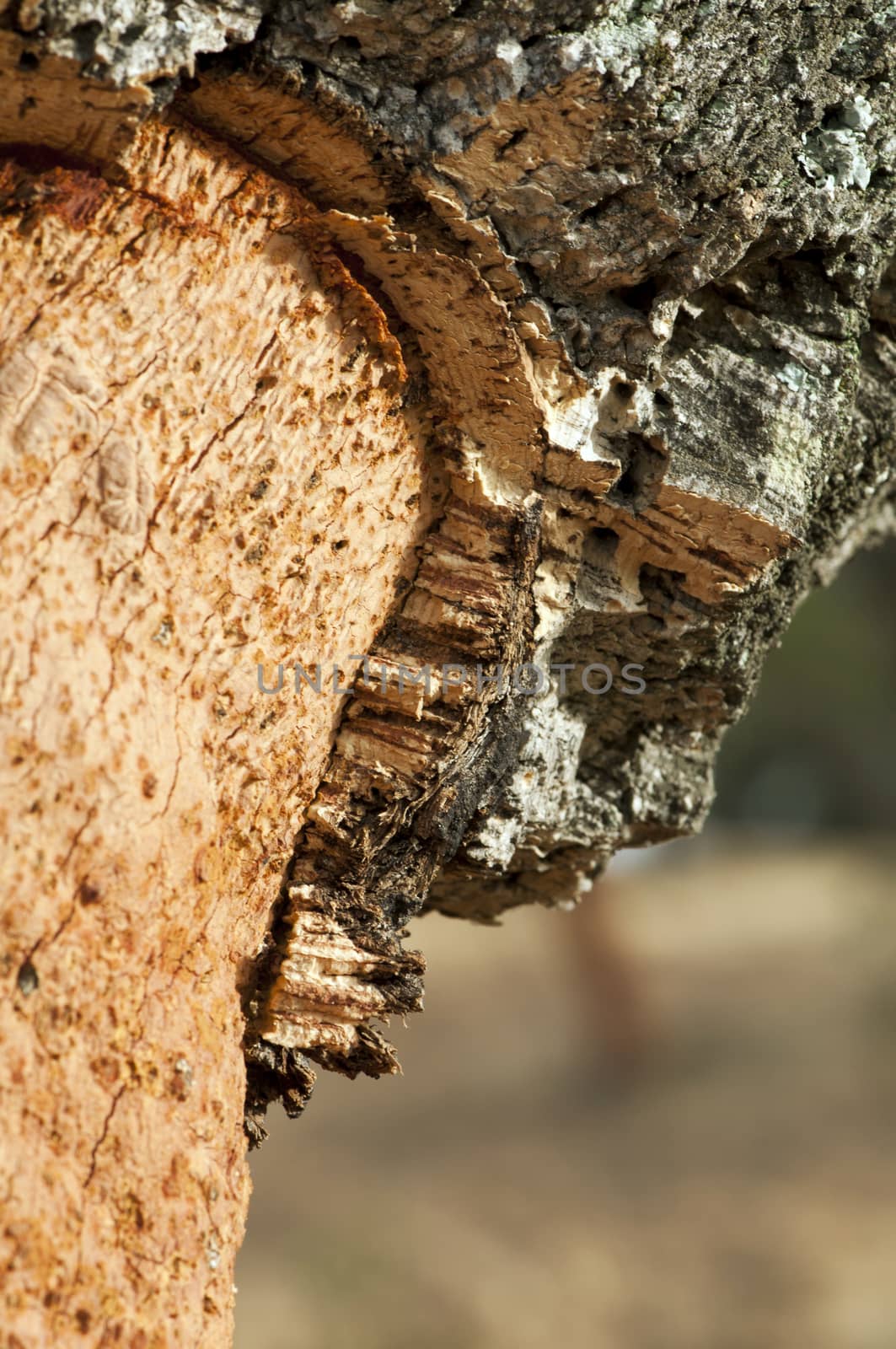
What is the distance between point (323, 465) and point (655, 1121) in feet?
24.5

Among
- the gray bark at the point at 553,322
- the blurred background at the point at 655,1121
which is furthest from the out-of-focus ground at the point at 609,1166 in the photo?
the gray bark at the point at 553,322

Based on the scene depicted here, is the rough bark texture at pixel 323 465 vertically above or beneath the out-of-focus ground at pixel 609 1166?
beneath

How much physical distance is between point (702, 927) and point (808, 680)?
8.86ft

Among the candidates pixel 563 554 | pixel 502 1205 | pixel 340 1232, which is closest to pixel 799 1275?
pixel 502 1205

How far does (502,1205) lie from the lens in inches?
262

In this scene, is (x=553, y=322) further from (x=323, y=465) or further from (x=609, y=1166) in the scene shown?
(x=609, y=1166)

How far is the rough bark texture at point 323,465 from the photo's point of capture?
→ 0.92 meters

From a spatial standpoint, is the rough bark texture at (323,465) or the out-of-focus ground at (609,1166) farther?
the out-of-focus ground at (609,1166)

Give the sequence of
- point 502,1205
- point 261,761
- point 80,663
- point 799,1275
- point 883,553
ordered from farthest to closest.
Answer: point 883,553
point 502,1205
point 799,1275
point 261,761
point 80,663

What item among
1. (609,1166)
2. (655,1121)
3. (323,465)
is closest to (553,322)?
(323,465)

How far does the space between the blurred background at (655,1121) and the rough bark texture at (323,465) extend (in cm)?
409

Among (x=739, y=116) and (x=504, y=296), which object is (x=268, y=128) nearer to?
(x=504, y=296)

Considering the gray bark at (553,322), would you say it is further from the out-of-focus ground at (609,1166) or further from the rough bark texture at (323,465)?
the out-of-focus ground at (609,1166)

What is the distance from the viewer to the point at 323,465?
112 cm
